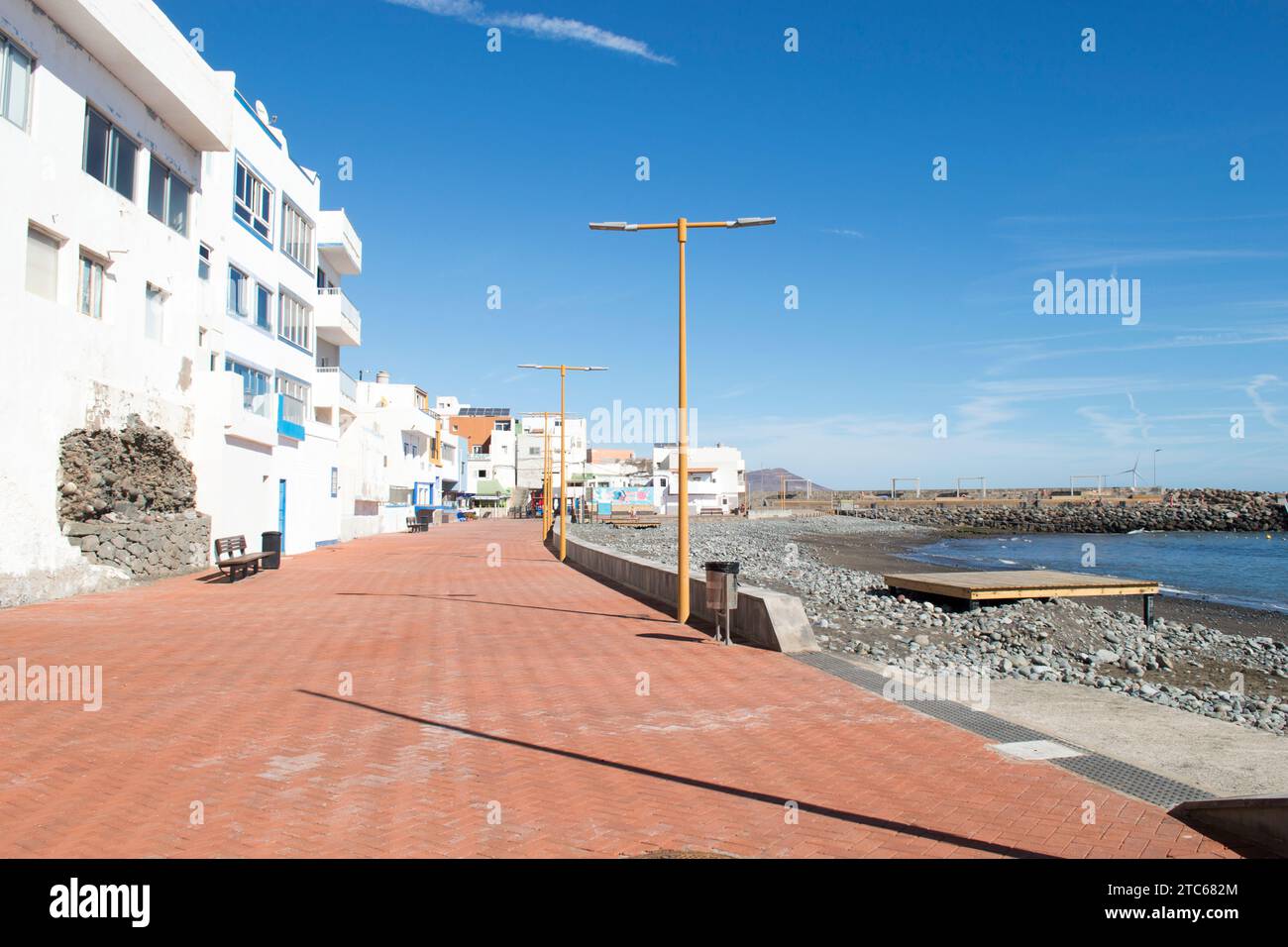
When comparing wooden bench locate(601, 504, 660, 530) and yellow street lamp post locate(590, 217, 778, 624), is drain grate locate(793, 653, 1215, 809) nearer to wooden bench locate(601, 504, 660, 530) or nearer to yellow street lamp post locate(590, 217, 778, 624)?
yellow street lamp post locate(590, 217, 778, 624)

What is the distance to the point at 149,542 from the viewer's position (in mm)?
17781

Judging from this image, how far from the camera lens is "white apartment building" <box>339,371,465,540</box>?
42.8 m

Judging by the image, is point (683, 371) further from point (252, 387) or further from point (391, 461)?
point (391, 461)

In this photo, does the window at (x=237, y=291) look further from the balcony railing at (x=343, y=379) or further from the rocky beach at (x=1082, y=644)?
the rocky beach at (x=1082, y=644)

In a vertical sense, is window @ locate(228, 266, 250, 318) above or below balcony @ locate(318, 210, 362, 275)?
below

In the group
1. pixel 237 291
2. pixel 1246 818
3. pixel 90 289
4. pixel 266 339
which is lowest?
pixel 1246 818

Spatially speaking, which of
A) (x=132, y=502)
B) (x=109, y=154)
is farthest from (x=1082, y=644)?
(x=109, y=154)

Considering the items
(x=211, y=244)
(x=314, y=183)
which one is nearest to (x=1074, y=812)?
(x=211, y=244)

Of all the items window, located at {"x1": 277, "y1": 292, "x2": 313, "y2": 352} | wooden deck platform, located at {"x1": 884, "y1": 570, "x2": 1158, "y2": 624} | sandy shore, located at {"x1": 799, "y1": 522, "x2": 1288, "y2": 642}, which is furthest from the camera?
window, located at {"x1": 277, "y1": 292, "x2": 313, "y2": 352}

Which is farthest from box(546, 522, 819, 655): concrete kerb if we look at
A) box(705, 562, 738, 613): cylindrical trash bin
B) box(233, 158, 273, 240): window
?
box(233, 158, 273, 240): window

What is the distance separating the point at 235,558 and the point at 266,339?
28.1 feet

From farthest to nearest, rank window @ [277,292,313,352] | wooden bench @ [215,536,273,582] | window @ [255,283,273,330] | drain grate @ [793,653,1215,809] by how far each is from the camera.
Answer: window @ [277,292,313,352], window @ [255,283,273,330], wooden bench @ [215,536,273,582], drain grate @ [793,653,1215,809]

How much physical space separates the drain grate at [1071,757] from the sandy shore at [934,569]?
1412 centimetres

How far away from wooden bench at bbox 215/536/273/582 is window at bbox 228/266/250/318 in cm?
600
